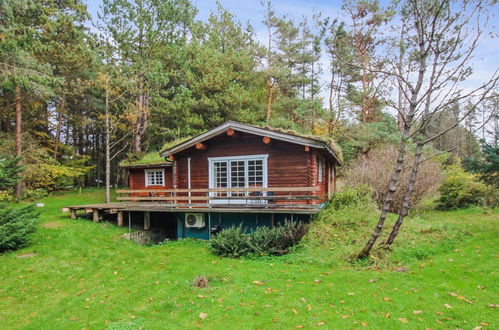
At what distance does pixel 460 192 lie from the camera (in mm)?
17047

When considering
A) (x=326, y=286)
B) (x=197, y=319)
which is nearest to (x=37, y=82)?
(x=197, y=319)

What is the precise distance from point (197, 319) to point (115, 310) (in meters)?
1.81

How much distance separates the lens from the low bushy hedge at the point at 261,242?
9716 millimetres

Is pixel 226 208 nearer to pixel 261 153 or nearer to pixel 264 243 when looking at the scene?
pixel 264 243

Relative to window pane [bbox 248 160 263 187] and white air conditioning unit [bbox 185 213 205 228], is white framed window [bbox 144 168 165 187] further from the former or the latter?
window pane [bbox 248 160 263 187]

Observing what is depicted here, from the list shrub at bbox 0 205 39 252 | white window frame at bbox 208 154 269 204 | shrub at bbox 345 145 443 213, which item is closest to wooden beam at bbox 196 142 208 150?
white window frame at bbox 208 154 269 204

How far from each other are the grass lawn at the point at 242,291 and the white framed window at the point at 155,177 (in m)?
7.65

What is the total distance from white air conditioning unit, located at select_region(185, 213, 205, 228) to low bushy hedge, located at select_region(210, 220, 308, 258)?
2.86 meters

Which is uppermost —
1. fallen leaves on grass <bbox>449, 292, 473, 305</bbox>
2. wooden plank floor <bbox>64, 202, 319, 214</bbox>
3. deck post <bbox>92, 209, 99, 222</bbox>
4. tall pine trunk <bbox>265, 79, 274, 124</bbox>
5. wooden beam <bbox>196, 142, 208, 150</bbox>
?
tall pine trunk <bbox>265, 79, 274, 124</bbox>

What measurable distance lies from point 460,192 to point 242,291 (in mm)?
16267

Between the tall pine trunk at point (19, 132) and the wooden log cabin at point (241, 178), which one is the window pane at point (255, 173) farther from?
the tall pine trunk at point (19, 132)

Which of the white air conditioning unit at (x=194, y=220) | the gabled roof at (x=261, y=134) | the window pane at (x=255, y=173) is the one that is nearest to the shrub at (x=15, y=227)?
the white air conditioning unit at (x=194, y=220)

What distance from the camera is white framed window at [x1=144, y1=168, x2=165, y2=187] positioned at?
704 inches

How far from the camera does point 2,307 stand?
20.5ft
